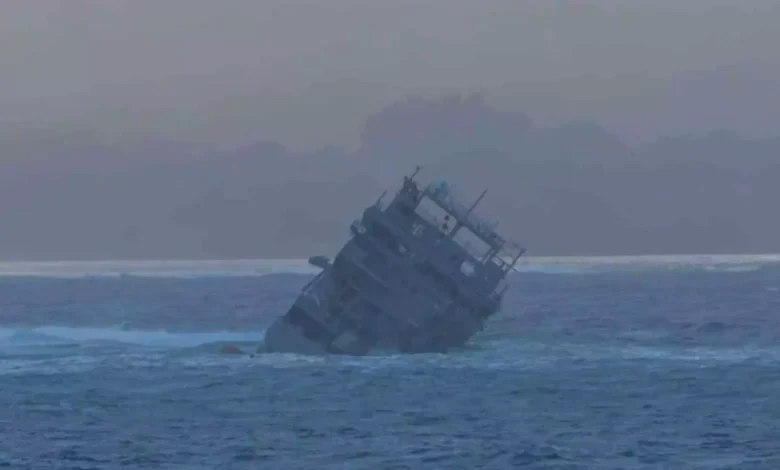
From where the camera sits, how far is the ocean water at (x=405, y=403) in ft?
113

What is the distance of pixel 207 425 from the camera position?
3950 centimetres

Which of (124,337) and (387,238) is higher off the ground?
(387,238)

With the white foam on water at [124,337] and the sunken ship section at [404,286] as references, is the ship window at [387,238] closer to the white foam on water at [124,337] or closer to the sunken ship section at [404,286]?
the sunken ship section at [404,286]

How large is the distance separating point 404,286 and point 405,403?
10.6 m

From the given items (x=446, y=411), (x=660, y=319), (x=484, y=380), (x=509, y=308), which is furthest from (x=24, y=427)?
(x=509, y=308)

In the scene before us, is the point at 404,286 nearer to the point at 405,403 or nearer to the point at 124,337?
the point at 405,403

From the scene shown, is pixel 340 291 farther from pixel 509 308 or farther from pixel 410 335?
pixel 509 308

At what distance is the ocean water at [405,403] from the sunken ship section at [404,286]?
1074 mm

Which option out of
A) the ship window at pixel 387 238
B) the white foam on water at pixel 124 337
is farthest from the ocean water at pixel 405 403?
the ship window at pixel 387 238

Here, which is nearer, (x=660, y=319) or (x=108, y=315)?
(x=660, y=319)

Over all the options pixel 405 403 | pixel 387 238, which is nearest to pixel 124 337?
pixel 387 238

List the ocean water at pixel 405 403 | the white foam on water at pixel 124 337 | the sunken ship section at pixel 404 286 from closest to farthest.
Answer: the ocean water at pixel 405 403
the sunken ship section at pixel 404 286
the white foam on water at pixel 124 337

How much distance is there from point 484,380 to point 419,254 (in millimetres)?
6971

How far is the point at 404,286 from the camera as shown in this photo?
175 ft
